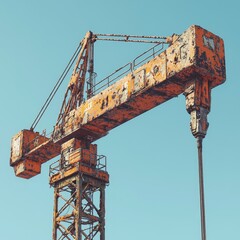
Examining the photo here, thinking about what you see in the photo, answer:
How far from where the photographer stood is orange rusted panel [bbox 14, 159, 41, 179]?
28.8m

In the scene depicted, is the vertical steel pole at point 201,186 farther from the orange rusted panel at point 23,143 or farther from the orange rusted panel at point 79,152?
the orange rusted panel at point 23,143

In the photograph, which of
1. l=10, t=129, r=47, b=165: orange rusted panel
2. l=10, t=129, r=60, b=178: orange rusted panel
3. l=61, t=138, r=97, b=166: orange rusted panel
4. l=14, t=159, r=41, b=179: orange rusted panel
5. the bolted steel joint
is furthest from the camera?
l=14, t=159, r=41, b=179: orange rusted panel

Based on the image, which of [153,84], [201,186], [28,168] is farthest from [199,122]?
[28,168]

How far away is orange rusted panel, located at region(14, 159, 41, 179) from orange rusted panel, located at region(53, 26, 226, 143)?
2.79 meters

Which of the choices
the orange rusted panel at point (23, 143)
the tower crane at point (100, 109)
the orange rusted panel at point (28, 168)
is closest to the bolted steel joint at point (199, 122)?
the tower crane at point (100, 109)

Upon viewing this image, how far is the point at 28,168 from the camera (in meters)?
28.8

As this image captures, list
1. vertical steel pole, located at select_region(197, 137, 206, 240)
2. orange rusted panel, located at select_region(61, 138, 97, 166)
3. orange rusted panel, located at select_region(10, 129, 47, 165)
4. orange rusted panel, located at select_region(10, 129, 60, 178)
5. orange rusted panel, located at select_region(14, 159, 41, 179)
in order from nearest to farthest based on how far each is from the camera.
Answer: vertical steel pole, located at select_region(197, 137, 206, 240), orange rusted panel, located at select_region(61, 138, 97, 166), orange rusted panel, located at select_region(10, 129, 60, 178), orange rusted panel, located at select_region(10, 129, 47, 165), orange rusted panel, located at select_region(14, 159, 41, 179)

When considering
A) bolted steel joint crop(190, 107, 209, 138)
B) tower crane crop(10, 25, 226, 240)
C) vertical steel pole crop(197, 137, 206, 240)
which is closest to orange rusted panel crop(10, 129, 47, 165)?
tower crane crop(10, 25, 226, 240)

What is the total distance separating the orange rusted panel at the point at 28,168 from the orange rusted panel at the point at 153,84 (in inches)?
110

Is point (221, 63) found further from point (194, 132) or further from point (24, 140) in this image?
point (24, 140)

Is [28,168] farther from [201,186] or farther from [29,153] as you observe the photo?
[201,186]

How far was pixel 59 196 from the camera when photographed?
2650 cm

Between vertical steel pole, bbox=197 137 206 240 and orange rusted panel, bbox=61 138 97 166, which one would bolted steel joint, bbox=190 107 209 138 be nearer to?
vertical steel pole, bbox=197 137 206 240

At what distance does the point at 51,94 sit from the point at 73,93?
7.07 ft
